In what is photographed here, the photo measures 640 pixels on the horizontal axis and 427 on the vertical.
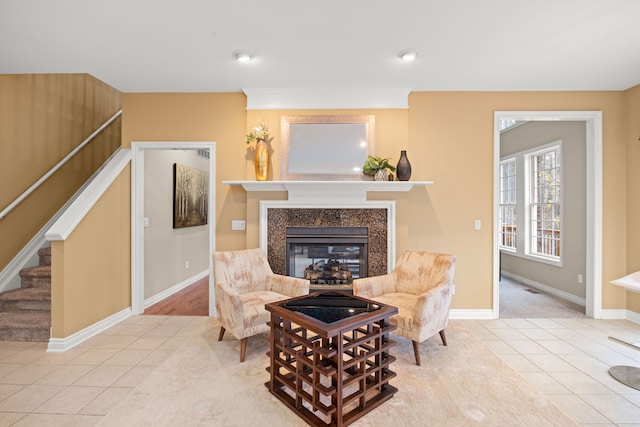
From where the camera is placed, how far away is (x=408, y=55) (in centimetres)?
275

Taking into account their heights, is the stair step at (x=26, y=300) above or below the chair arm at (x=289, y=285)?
below

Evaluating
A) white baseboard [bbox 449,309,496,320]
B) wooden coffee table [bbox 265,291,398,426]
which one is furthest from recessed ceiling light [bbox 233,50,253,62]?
white baseboard [bbox 449,309,496,320]

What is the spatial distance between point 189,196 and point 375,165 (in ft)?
10.8

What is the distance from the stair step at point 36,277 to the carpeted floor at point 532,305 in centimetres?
511

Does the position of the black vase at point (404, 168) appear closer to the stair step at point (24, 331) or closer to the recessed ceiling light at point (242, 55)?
the recessed ceiling light at point (242, 55)

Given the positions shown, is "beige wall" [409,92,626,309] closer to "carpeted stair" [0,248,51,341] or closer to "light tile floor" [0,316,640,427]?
"light tile floor" [0,316,640,427]

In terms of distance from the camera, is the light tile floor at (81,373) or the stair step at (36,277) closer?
the light tile floor at (81,373)

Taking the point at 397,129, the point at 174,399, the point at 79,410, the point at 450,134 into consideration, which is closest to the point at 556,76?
the point at 450,134

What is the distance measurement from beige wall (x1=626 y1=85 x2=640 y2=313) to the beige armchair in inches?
93.9

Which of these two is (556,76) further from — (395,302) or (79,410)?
(79,410)

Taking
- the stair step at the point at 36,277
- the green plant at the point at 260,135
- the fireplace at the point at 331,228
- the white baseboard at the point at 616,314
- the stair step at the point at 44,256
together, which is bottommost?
the white baseboard at the point at 616,314

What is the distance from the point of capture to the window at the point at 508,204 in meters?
5.72

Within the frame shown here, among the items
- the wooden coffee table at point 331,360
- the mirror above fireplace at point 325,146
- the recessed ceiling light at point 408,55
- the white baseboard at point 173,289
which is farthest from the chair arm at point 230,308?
the recessed ceiling light at point 408,55

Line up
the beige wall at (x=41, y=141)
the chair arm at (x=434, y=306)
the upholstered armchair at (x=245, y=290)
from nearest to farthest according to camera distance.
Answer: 1. the chair arm at (x=434, y=306)
2. the upholstered armchair at (x=245, y=290)
3. the beige wall at (x=41, y=141)
